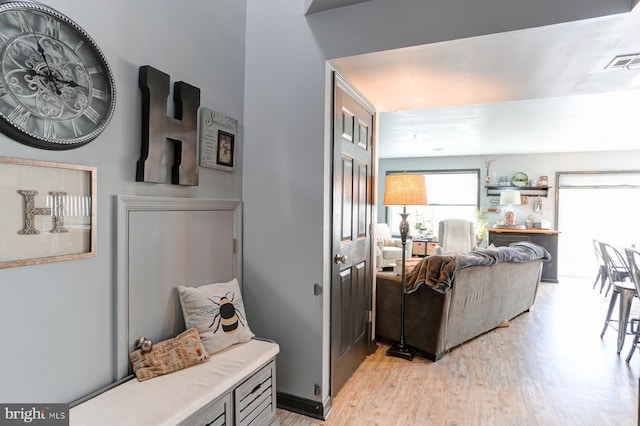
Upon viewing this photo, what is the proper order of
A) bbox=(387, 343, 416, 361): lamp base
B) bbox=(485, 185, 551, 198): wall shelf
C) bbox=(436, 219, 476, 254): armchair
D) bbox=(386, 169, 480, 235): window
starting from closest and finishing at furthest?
bbox=(387, 343, 416, 361): lamp base → bbox=(436, 219, 476, 254): armchair → bbox=(485, 185, 551, 198): wall shelf → bbox=(386, 169, 480, 235): window

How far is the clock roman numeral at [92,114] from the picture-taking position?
149 cm

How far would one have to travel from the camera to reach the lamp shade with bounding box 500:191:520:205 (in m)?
6.96

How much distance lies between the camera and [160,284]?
1854 mm

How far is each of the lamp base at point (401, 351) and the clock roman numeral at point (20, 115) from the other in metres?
3.07

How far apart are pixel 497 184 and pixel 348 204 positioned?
19.6 feet

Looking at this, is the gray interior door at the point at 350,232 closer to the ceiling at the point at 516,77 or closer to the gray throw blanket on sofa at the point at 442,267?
the ceiling at the point at 516,77

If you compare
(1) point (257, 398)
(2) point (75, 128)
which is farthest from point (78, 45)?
(1) point (257, 398)

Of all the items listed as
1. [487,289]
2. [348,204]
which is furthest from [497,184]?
[348,204]

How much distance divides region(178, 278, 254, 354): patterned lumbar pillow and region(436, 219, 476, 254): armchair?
4826 millimetres

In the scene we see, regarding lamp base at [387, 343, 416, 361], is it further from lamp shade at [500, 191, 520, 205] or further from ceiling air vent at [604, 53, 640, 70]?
lamp shade at [500, 191, 520, 205]

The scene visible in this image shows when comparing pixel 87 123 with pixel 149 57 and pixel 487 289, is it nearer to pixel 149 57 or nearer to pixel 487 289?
pixel 149 57

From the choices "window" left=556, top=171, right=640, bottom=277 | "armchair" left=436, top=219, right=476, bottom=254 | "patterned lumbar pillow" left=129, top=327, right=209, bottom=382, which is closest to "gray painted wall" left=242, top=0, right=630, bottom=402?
"patterned lumbar pillow" left=129, top=327, right=209, bottom=382

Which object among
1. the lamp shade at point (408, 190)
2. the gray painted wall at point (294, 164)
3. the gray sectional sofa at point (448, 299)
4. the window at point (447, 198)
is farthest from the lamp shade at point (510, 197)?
the gray painted wall at point (294, 164)

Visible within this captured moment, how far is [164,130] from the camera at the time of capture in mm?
1812
